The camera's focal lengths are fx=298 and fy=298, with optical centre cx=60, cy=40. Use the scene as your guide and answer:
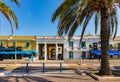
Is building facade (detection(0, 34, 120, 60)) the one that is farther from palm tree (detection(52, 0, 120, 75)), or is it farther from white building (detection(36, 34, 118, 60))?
palm tree (detection(52, 0, 120, 75))

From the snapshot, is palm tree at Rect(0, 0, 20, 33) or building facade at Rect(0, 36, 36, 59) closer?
palm tree at Rect(0, 0, 20, 33)

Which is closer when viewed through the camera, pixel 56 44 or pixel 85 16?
pixel 85 16

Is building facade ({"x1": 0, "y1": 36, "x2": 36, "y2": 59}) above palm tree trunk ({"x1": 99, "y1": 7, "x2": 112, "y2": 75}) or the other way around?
above

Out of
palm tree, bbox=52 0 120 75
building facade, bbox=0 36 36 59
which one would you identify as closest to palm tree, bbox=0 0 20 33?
palm tree, bbox=52 0 120 75

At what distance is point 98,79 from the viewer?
71.4 ft

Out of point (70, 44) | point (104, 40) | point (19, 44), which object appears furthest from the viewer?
point (70, 44)

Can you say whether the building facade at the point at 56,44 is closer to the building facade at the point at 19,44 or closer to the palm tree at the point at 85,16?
the building facade at the point at 19,44

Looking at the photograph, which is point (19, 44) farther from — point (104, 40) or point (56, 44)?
point (104, 40)

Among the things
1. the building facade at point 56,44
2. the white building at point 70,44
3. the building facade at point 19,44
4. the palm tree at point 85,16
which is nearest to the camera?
the palm tree at point 85,16

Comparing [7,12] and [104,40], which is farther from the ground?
[7,12]

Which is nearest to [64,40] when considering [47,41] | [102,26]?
[47,41]

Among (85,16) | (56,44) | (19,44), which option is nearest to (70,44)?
(56,44)

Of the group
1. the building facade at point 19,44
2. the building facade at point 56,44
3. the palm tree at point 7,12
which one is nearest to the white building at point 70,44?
the building facade at point 56,44

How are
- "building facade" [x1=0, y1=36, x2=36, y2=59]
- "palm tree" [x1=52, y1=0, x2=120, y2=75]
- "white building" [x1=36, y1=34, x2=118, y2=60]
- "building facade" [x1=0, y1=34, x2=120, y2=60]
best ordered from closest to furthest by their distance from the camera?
"palm tree" [x1=52, y1=0, x2=120, y2=75] → "building facade" [x1=0, y1=36, x2=36, y2=59] → "building facade" [x1=0, y1=34, x2=120, y2=60] → "white building" [x1=36, y1=34, x2=118, y2=60]
